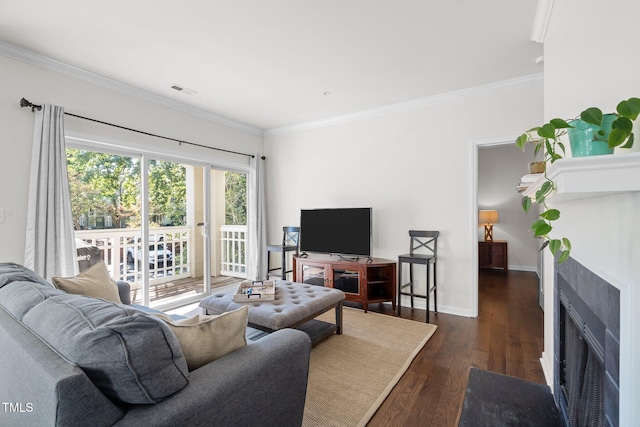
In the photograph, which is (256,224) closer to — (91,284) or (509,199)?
(91,284)

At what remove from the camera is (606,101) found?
3.31ft

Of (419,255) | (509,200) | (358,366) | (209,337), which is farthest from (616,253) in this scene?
(509,200)

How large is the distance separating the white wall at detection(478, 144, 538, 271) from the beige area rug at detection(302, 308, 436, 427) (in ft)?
13.7

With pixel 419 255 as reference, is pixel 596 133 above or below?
above

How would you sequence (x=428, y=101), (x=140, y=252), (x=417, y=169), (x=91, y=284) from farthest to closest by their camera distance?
1. (x=417, y=169)
2. (x=428, y=101)
3. (x=140, y=252)
4. (x=91, y=284)

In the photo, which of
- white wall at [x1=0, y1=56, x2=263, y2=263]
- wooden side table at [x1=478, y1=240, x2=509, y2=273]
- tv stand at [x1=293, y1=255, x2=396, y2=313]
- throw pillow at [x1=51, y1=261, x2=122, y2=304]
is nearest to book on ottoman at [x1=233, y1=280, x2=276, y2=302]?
throw pillow at [x1=51, y1=261, x2=122, y2=304]

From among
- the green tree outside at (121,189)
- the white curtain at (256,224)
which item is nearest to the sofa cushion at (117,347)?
the green tree outside at (121,189)

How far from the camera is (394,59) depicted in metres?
2.81

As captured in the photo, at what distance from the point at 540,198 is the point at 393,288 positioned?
3.01 m

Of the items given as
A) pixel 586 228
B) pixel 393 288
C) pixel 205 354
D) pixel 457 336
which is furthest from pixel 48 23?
pixel 457 336

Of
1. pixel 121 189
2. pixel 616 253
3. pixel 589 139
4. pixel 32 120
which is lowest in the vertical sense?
pixel 616 253

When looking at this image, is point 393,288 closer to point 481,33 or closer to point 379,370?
point 379,370

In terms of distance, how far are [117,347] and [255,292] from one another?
6.22 ft

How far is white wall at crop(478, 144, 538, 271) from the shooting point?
20.0 feet
